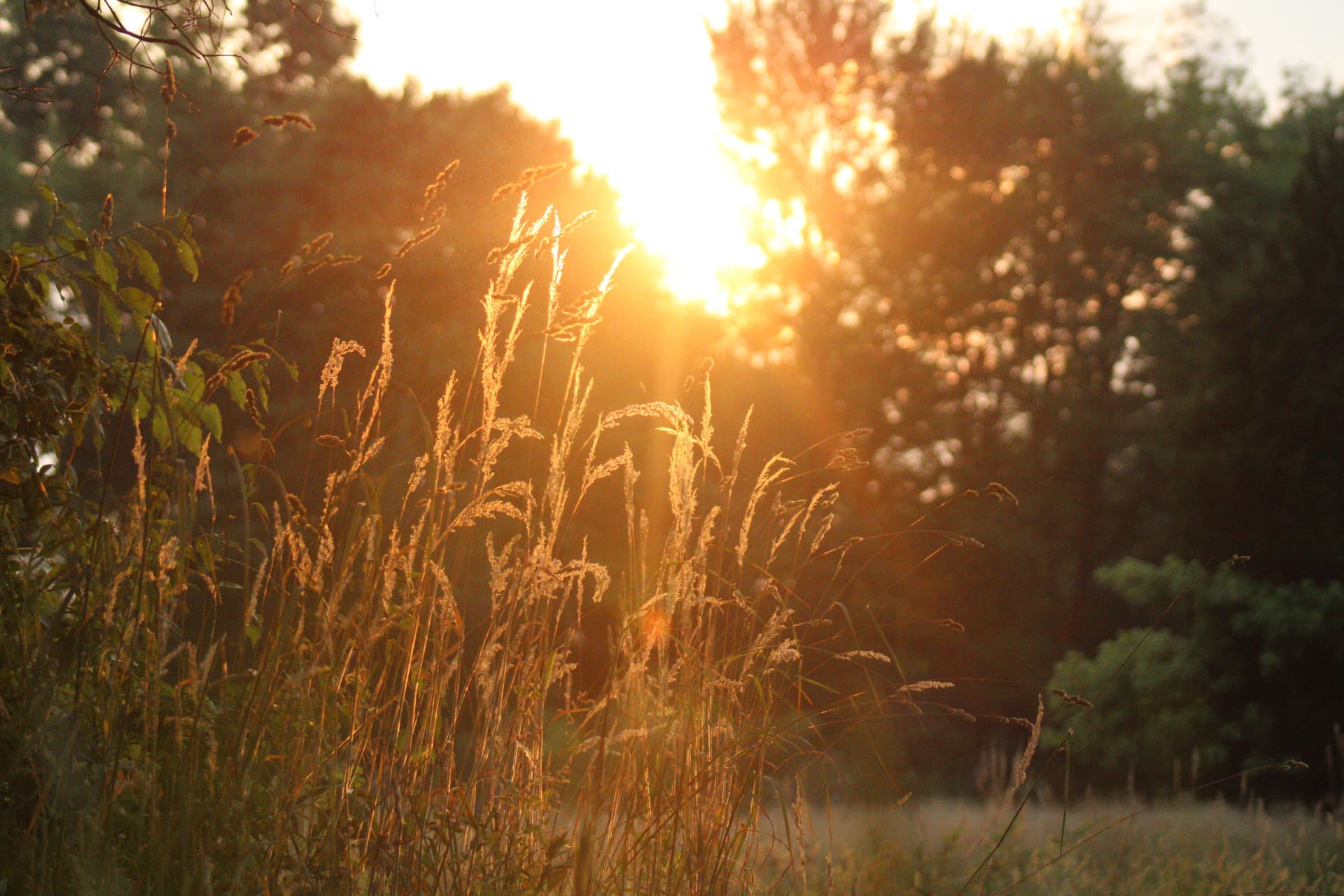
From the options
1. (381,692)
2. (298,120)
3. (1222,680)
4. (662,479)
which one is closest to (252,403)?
(298,120)

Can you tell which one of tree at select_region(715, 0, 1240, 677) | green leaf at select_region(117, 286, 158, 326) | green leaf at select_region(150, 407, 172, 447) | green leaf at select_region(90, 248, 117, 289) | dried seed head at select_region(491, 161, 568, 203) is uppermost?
tree at select_region(715, 0, 1240, 677)

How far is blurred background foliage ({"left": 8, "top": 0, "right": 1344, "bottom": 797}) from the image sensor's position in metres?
10.1

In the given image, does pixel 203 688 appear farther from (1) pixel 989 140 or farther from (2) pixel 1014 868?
(1) pixel 989 140

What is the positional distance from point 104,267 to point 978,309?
61.2 ft

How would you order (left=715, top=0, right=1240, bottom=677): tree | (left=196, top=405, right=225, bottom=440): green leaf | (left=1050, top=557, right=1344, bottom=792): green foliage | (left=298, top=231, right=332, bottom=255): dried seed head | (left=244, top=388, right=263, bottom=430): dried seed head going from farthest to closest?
(left=715, top=0, right=1240, bottom=677): tree < (left=1050, top=557, right=1344, bottom=792): green foliage < (left=196, top=405, right=225, bottom=440): green leaf < (left=244, top=388, right=263, bottom=430): dried seed head < (left=298, top=231, right=332, bottom=255): dried seed head

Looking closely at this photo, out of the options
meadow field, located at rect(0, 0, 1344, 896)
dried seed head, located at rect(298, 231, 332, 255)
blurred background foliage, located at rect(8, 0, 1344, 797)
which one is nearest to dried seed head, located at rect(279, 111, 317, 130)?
meadow field, located at rect(0, 0, 1344, 896)

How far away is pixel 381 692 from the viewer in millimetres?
2336

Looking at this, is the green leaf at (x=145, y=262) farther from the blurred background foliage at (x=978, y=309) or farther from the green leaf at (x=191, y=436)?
the blurred background foliage at (x=978, y=309)

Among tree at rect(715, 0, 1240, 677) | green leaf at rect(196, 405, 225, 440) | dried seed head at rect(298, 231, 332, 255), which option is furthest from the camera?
tree at rect(715, 0, 1240, 677)

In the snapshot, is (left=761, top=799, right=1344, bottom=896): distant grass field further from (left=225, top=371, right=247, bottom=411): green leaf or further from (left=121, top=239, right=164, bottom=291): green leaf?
(left=121, top=239, right=164, bottom=291): green leaf

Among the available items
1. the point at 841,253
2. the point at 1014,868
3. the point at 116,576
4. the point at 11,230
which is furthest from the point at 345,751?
the point at 841,253

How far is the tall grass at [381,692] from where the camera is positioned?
175cm

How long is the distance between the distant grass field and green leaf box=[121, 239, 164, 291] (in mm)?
1673

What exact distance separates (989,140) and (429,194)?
1919 centimetres
